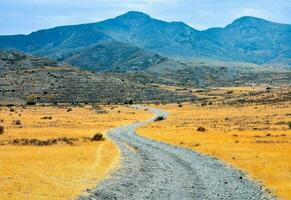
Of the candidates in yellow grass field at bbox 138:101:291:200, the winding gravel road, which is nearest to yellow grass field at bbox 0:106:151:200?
the winding gravel road

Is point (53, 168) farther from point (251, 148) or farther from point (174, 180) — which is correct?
point (251, 148)

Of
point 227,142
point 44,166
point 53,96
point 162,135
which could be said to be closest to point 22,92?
point 53,96

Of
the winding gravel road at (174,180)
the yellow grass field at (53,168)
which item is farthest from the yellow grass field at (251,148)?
the yellow grass field at (53,168)

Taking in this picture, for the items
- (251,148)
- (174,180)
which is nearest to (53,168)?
(174,180)

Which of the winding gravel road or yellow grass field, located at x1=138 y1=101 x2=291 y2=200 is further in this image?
yellow grass field, located at x1=138 y1=101 x2=291 y2=200

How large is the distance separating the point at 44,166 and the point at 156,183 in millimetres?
9580

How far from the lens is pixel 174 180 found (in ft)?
112

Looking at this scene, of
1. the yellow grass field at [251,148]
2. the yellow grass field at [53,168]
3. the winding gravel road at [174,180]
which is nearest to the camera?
the yellow grass field at [53,168]

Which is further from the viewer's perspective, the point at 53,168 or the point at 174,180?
the point at 53,168

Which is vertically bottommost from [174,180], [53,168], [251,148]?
[251,148]

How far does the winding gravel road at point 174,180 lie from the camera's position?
29359mm

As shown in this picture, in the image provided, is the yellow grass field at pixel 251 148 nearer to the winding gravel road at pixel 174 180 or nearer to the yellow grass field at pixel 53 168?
the winding gravel road at pixel 174 180

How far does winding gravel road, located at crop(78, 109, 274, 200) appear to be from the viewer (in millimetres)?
29359

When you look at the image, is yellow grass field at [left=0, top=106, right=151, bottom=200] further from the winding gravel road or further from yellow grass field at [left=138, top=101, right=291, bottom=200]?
Result: yellow grass field at [left=138, top=101, right=291, bottom=200]
